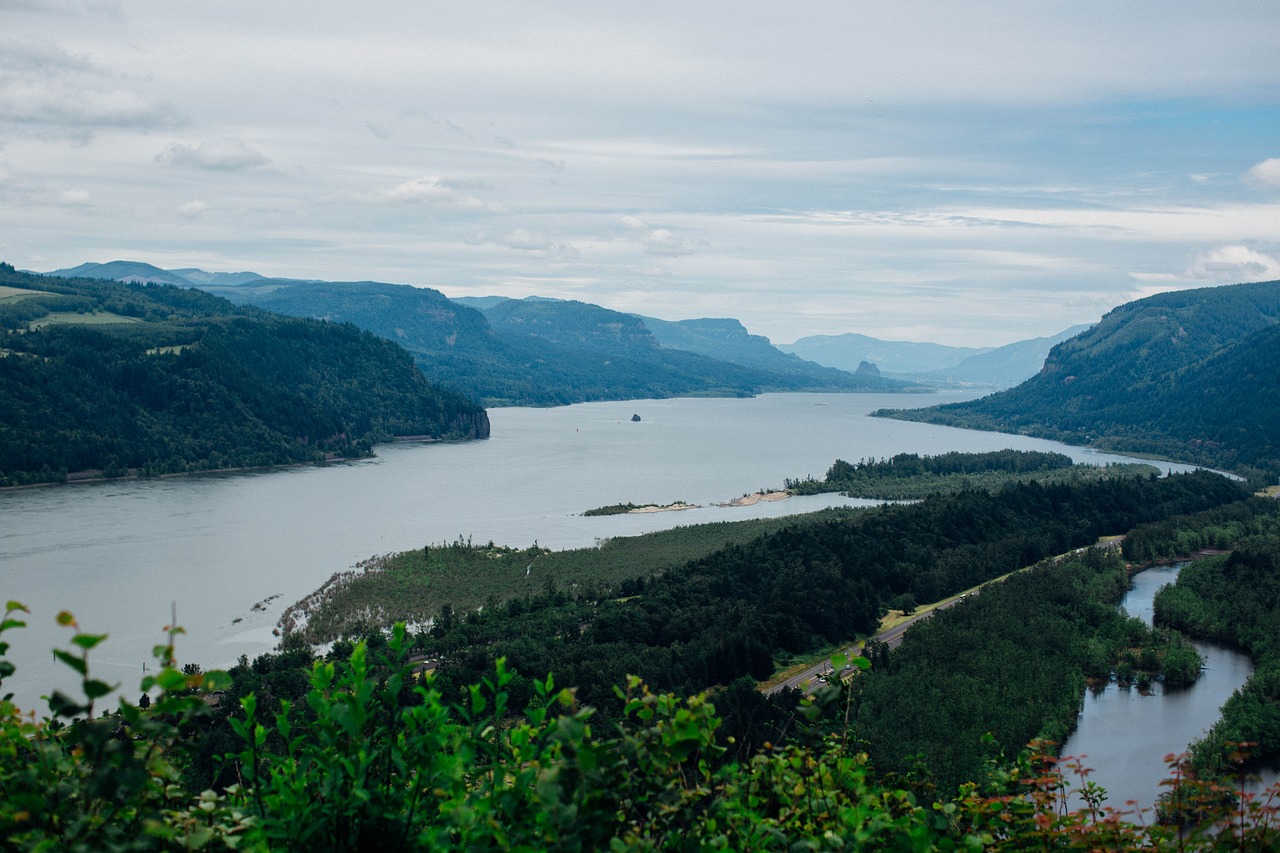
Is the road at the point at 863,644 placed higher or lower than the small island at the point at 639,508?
lower

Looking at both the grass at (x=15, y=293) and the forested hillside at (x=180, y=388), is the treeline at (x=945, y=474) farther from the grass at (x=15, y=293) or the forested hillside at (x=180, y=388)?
the grass at (x=15, y=293)

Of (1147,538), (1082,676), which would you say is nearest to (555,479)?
(1147,538)

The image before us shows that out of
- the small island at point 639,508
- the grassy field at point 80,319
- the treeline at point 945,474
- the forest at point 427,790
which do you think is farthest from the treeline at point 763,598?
the grassy field at point 80,319

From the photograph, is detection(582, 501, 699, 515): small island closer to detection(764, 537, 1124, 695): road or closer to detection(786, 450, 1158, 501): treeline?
detection(786, 450, 1158, 501): treeline

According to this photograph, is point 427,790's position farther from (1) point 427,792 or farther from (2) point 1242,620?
(2) point 1242,620

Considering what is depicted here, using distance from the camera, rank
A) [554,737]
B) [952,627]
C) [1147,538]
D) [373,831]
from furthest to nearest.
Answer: [1147,538], [952,627], [373,831], [554,737]


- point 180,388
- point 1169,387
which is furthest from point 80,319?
point 1169,387

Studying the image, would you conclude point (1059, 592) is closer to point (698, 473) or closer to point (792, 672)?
point (792, 672)
